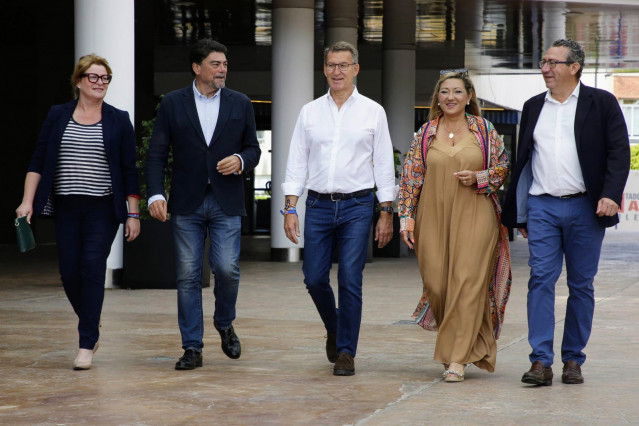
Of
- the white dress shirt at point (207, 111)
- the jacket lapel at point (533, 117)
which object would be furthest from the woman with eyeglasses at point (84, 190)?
the jacket lapel at point (533, 117)

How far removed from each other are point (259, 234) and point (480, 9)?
34.0 ft

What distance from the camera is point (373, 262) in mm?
17547

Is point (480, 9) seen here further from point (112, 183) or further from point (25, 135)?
point (112, 183)

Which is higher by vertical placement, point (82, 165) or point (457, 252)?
point (82, 165)

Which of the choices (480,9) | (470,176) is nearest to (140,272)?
(470,176)

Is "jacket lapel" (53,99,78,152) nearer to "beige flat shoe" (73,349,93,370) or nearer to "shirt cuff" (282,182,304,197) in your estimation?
"beige flat shoe" (73,349,93,370)

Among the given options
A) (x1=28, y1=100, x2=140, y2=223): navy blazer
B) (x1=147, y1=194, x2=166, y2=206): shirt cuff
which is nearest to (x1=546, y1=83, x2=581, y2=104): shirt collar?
(x1=147, y1=194, x2=166, y2=206): shirt cuff

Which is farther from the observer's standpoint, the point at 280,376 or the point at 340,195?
the point at 340,195

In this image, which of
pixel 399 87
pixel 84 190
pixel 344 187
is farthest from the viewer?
pixel 399 87

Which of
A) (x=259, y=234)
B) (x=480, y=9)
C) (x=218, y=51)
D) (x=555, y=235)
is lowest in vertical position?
(x=259, y=234)

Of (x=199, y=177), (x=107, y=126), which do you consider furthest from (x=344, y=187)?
(x=107, y=126)

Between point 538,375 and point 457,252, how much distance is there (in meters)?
0.83

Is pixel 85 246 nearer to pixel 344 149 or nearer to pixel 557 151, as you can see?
pixel 344 149

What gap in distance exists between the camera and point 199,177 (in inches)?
264
